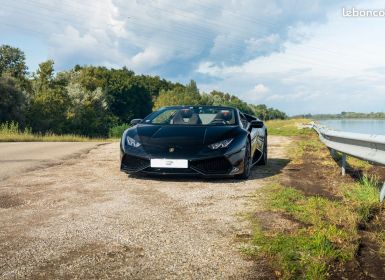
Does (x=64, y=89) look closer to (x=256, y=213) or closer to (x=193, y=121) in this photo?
(x=193, y=121)

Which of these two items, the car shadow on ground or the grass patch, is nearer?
the car shadow on ground

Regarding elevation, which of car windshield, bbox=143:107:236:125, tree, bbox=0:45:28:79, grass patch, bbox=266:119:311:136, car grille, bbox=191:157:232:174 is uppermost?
tree, bbox=0:45:28:79

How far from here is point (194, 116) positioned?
7859 mm

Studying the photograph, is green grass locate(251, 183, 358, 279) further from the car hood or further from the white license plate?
the car hood

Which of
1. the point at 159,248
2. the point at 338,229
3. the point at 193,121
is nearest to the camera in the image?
the point at 159,248

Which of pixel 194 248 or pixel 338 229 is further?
pixel 338 229

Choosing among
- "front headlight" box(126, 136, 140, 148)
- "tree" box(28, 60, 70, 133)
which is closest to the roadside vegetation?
"front headlight" box(126, 136, 140, 148)

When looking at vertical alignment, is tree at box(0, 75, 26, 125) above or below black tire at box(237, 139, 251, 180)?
above

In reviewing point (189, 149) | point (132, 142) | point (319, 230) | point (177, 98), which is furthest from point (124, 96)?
point (319, 230)

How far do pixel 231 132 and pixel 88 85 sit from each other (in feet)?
233

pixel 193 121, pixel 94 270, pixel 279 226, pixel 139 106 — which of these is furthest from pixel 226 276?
pixel 139 106

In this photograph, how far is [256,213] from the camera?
443 cm

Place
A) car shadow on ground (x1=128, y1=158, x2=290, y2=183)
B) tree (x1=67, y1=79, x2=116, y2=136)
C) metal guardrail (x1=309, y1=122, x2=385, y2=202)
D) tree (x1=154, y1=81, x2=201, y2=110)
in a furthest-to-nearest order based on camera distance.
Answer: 1. tree (x1=154, y1=81, x2=201, y2=110)
2. tree (x1=67, y1=79, x2=116, y2=136)
3. car shadow on ground (x1=128, y1=158, x2=290, y2=183)
4. metal guardrail (x1=309, y1=122, x2=385, y2=202)

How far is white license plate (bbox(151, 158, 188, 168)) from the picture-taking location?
635 cm
